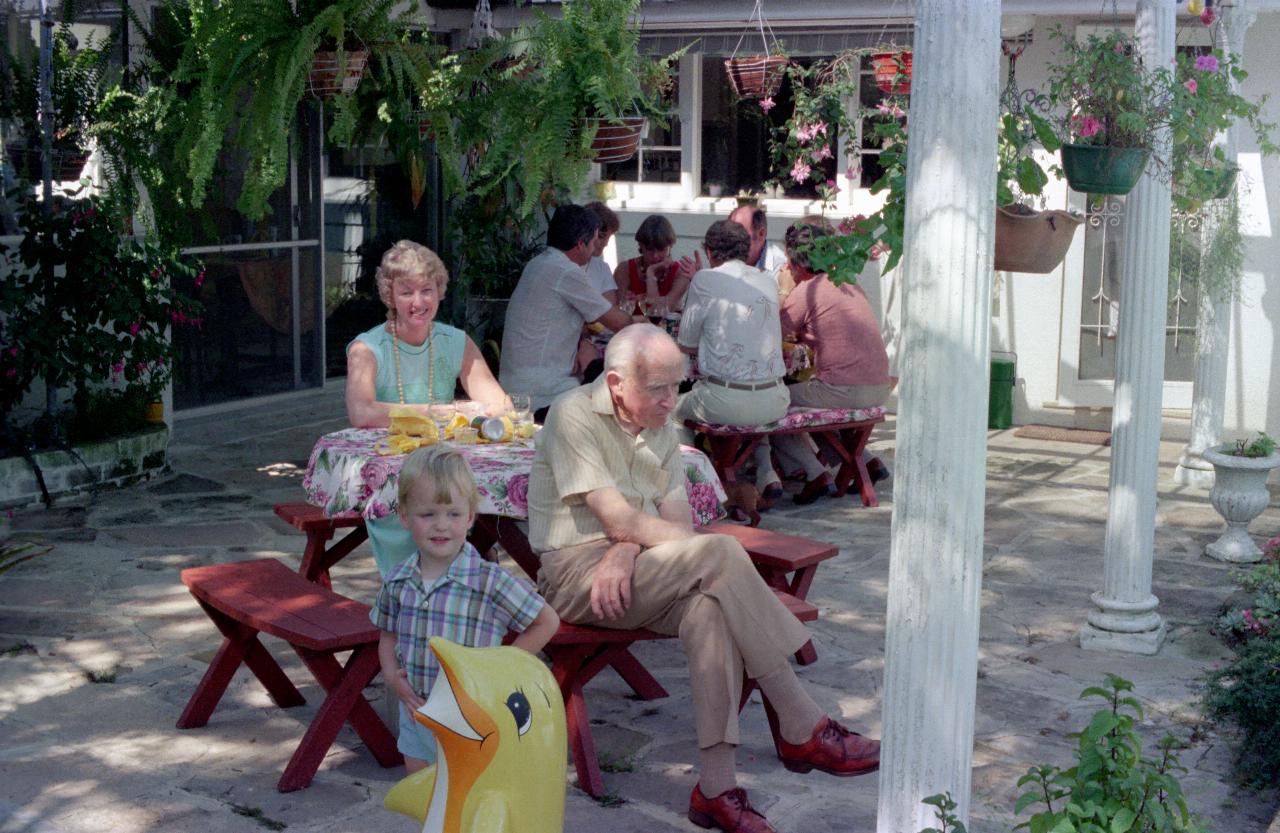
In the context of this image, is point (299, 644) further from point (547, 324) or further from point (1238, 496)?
point (1238, 496)

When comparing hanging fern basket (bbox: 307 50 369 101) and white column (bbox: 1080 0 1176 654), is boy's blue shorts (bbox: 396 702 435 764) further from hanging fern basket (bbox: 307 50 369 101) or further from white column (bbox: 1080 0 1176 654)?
hanging fern basket (bbox: 307 50 369 101)

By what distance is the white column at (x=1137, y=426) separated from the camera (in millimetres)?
5781

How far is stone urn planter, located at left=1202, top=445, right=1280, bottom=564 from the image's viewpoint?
6.95 metres

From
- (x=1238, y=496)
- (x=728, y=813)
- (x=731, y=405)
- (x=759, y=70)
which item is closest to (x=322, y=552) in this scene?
(x=728, y=813)

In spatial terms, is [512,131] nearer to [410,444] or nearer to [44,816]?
[410,444]

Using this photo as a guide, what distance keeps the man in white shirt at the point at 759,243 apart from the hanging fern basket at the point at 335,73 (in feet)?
8.84

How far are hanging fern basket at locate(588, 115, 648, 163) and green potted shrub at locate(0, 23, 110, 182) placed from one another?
304cm

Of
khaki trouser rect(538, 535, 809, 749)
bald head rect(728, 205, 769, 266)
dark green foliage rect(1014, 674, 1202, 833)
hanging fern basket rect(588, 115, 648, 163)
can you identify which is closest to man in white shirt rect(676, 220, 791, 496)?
hanging fern basket rect(588, 115, 648, 163)

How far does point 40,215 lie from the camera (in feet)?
25.7

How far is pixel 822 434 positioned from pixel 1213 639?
273cm

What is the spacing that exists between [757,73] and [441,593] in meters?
6.33

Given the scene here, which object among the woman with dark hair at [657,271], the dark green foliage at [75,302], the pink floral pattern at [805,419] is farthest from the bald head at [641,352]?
the woman with dark hair at [657,271]

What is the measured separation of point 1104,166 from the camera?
5109 mm

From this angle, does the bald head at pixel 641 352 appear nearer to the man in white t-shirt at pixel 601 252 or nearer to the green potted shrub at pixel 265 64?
the green potted shrub at pixel 265 64
